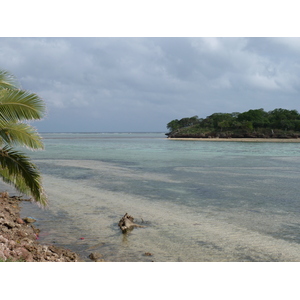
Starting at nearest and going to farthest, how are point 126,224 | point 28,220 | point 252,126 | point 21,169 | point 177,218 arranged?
1. point 21,169
2. point 126,224
3. point 28,220
4. point 177,218
5. point 252,126

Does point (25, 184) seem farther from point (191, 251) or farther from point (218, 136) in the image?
point (218, 136)

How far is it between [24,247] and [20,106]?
340cm

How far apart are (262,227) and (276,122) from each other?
131m

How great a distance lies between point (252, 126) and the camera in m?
132

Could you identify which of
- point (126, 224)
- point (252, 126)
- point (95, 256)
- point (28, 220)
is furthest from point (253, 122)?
point (95, 256)

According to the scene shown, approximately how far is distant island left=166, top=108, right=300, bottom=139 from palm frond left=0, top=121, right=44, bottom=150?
124066 millimetres

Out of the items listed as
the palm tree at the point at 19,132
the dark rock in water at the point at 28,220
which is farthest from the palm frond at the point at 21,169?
the dark rock in water at the point at 28,220

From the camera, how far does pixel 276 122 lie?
435 feet

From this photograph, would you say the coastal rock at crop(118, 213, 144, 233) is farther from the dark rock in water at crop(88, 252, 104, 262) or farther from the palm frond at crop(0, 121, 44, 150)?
the palm frond at crop(0, 121, 44, 150)

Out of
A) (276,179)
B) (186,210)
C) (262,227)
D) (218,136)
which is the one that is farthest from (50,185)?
(218,136)

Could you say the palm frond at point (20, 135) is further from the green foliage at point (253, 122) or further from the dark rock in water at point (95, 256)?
the green foliage at point (253, 122)

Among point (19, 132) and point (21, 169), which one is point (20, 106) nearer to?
point (19, 132)

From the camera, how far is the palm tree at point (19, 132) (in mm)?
7875

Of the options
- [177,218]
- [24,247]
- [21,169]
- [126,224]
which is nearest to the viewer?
[24,247]
